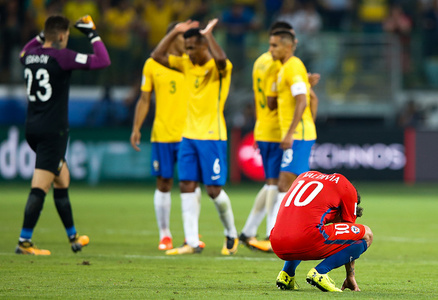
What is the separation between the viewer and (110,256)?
9.02 metres

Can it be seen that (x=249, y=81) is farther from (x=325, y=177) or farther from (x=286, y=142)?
(x=325, y=177)

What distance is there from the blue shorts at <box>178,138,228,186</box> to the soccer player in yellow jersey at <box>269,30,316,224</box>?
726 millimetres

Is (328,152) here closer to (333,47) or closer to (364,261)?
(333,47)

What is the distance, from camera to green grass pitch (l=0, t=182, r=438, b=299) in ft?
21.5

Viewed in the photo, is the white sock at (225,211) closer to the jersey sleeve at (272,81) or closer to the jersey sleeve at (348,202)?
the jersey sleeve at (272,81)

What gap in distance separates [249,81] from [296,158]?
40.9ft

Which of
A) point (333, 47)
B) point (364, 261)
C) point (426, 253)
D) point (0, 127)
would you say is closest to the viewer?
point (364, 261)

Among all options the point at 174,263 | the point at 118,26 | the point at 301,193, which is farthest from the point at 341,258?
the point at 118,26

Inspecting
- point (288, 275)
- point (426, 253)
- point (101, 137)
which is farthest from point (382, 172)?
point (288, 275)

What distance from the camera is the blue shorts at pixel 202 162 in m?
9.41

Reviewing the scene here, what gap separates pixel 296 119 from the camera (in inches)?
365

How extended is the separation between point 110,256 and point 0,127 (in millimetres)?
11330

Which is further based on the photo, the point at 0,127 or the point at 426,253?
the point at 0,127

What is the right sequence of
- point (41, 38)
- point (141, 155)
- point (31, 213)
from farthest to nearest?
point (141, 155) < point (41, 38) < point (31, 213)
